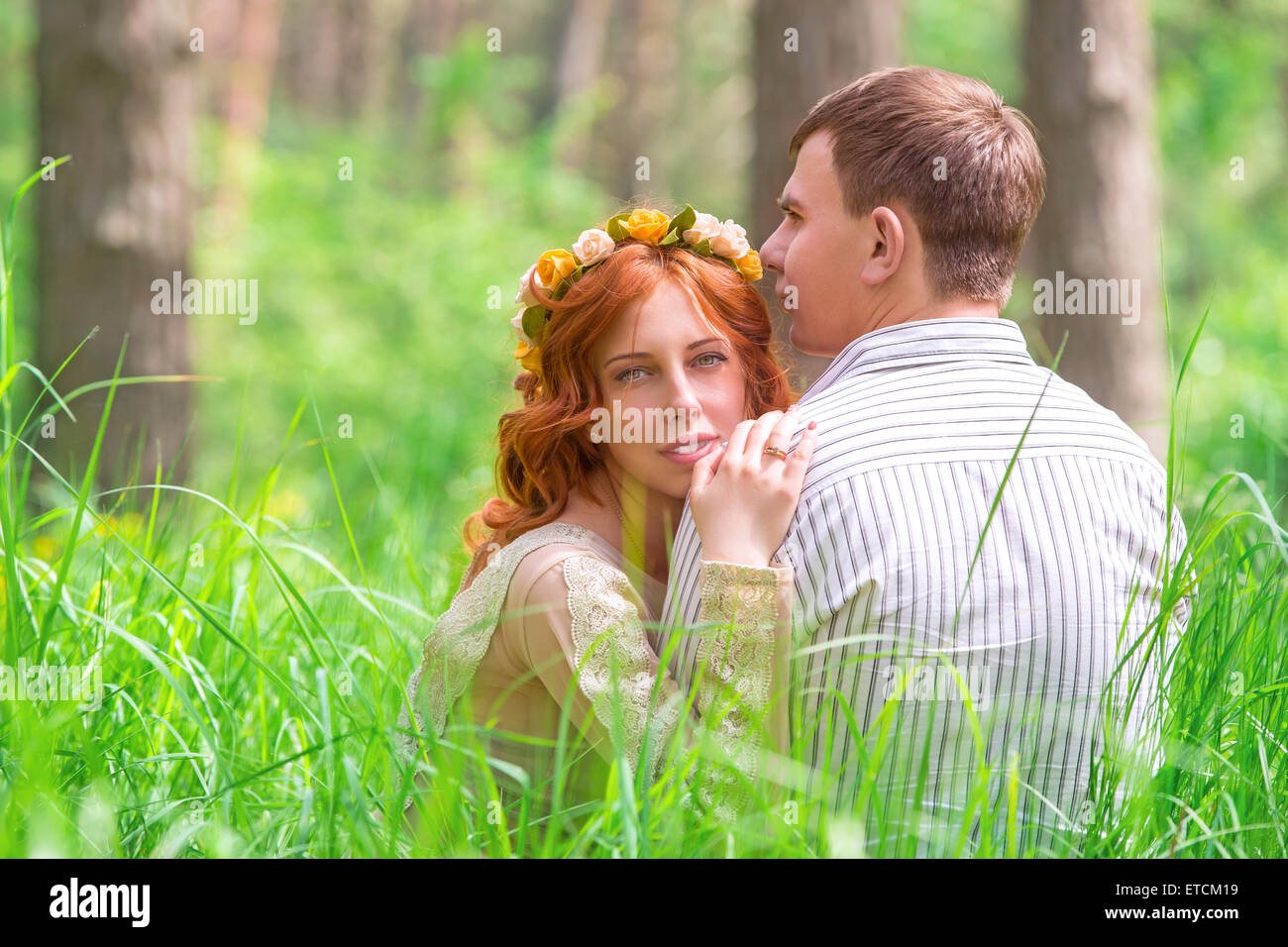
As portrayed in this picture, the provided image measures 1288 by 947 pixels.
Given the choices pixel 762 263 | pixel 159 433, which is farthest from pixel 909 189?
pixel 159 433

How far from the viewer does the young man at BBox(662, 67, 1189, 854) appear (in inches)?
71.9

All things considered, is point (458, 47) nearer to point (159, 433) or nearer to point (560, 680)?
point (159, 433)

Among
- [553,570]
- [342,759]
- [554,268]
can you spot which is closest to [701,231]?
[554,268]

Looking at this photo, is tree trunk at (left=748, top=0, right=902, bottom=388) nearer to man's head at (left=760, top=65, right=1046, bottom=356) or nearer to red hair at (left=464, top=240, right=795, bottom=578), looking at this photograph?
red hair at (left=464, top=240, right=795, bottom=578)

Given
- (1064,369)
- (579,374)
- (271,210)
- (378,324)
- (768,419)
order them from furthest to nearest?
(271,210) → (378,324) → (1064,369) → (579,374) → (768,419)

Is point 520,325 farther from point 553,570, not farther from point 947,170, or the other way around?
point 947,170

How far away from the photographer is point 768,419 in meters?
2.02

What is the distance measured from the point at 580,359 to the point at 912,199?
702 millimetres

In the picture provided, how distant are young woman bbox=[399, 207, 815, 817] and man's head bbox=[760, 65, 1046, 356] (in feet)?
0.82

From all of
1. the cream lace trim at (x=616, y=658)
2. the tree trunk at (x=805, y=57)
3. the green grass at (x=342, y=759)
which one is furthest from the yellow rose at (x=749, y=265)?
the tree trunk at (x=805, y=57)

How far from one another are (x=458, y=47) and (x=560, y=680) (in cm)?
1488

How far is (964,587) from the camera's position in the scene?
1.78 metres
